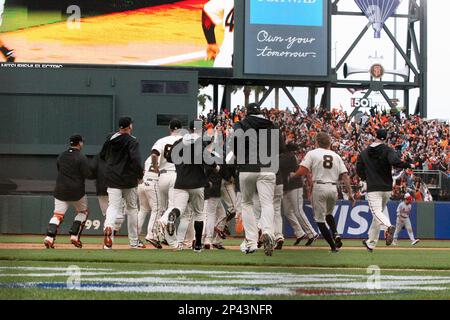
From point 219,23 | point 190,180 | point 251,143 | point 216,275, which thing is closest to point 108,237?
point 190,180

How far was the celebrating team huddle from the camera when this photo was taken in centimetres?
1430

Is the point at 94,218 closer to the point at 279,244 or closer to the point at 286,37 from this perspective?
the point at 279,244

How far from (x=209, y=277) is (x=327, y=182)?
6498 mm

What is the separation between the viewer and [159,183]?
1691 cm

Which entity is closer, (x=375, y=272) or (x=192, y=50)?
(x=375, y=272)

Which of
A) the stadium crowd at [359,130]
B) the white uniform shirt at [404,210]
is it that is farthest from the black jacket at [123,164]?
the stadium crowd at [359,130]

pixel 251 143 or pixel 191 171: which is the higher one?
pixel 251 143

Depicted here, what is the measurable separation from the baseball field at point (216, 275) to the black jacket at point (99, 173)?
2049mm

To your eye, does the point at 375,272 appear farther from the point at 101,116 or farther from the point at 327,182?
the point at 101,116

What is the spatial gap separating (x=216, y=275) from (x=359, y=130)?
94.2ft

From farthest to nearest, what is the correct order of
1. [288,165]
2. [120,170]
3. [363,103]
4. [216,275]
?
[363,103] → [288,165] → [120,170] → [216,275]

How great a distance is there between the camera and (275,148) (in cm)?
1417

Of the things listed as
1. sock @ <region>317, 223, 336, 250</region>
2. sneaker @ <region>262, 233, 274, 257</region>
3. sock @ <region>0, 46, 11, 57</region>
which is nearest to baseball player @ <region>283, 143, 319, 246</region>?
sock @ <region>317, 223, 336, 250</region>

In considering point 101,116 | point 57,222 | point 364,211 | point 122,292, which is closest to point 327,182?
point 57,222
